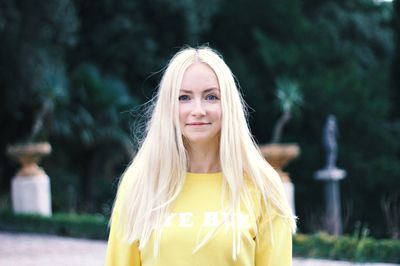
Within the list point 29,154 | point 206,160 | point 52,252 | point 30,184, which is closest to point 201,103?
point 206,160

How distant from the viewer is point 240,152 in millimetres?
2221

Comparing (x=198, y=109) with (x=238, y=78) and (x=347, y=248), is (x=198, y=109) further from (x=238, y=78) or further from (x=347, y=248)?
(x=238, y=78)

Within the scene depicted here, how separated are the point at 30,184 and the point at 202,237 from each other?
13524 mm

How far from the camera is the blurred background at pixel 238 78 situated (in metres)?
19.7

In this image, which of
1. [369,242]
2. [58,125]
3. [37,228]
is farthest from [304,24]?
[369,242]

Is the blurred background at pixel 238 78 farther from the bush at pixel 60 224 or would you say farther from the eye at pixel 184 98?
the eye at pixel 184 98

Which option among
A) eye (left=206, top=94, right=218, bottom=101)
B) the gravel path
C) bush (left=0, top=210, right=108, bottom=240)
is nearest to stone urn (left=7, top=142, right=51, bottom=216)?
bush (left=0, top=210, right=108, bottom=240)

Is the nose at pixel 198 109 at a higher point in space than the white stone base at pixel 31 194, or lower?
higher

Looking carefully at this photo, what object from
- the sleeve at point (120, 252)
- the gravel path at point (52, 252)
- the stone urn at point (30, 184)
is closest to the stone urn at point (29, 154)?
the stone urn at point (30, 184)

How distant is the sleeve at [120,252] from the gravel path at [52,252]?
658 centimetres

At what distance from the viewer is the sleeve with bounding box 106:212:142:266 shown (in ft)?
7.34

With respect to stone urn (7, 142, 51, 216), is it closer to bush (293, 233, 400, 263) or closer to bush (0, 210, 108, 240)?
bush (0, 210, 108, 240)

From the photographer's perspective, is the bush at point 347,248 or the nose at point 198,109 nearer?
the nose at point 198,109

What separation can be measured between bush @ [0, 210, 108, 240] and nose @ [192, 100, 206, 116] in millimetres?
10607
